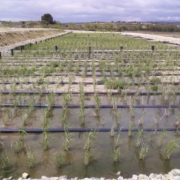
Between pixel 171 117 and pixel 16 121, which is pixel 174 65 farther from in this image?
pixel 16 121

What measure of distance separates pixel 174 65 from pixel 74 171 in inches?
286

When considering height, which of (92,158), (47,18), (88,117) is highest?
(47,18)

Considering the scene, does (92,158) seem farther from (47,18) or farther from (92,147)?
(47,18)

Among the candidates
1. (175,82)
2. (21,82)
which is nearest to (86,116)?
(21,82)

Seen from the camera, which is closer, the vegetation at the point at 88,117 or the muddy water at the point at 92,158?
the muddy water at the point at 92,158

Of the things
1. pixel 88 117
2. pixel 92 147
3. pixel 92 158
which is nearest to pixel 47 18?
pixel 88 117

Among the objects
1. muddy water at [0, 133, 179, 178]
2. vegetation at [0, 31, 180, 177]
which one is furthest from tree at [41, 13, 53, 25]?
muddy water at [0, 133, 179, 178]

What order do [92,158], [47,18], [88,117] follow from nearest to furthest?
[92,158] < [88,117] < [47,18]

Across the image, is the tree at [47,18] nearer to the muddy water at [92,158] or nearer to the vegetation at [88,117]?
the vegetation at [88,117]

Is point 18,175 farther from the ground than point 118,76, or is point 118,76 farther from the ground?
point 118,76

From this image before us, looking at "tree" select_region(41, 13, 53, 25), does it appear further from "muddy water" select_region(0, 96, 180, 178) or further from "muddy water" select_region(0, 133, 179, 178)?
"muddy water" select_region(0, 133, 179, 178)

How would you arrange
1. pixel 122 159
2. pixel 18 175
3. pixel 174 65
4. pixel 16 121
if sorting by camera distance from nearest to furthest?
pixel 18 175 < pixel 122 159 < pixel 16 121 < pixel 174 65

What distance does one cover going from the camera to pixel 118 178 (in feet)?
8.80

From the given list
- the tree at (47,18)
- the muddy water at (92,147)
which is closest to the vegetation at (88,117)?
the muddy water at (92,147)
